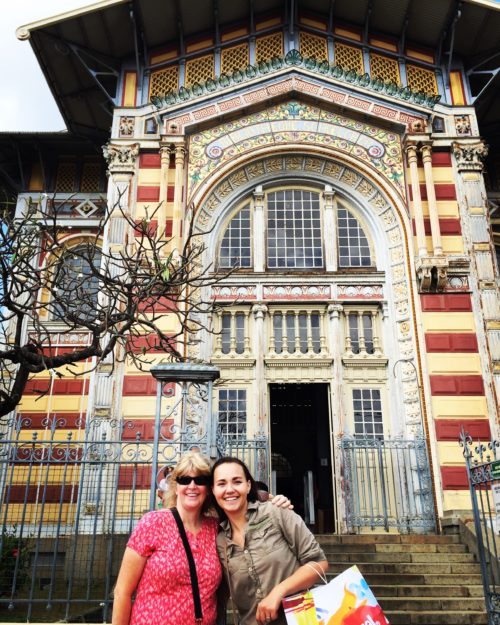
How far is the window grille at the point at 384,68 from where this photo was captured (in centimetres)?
1566

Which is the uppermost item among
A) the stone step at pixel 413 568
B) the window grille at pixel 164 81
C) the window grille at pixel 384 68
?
the window grille at pixel 384 68

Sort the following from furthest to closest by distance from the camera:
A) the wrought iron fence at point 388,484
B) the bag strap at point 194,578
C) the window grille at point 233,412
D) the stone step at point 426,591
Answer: the window grille at point 233,412
the wrought iron fence at point 388,484
the stone step at point 426,591
the bag strap at point 194,578

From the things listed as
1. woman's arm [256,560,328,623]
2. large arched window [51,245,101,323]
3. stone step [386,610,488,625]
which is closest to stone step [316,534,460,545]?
stone step [386,610,488,625]

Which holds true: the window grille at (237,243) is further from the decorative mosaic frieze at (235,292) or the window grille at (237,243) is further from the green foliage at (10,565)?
the green foliage at (10,565)

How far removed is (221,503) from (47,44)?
48.8ft

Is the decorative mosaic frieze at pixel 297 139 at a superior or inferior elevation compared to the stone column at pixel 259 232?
superior

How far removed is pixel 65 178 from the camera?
1694cm

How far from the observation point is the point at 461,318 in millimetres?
12906

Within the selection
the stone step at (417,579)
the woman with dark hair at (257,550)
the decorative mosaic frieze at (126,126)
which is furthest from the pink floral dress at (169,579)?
the decorative mosaic frieze at (126,126)

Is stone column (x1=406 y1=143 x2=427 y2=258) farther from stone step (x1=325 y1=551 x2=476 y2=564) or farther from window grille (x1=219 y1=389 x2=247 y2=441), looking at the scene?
stone step (x1=325 y1=551 x2=476 y2=564)

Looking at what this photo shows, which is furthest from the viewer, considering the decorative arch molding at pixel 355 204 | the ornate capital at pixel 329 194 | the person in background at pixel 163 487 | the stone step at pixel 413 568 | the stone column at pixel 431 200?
the ornate capital at pixel 329 194

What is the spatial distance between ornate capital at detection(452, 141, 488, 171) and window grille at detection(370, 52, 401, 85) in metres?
2.67

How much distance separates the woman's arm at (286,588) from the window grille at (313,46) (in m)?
15.2

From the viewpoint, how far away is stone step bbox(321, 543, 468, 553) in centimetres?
963
